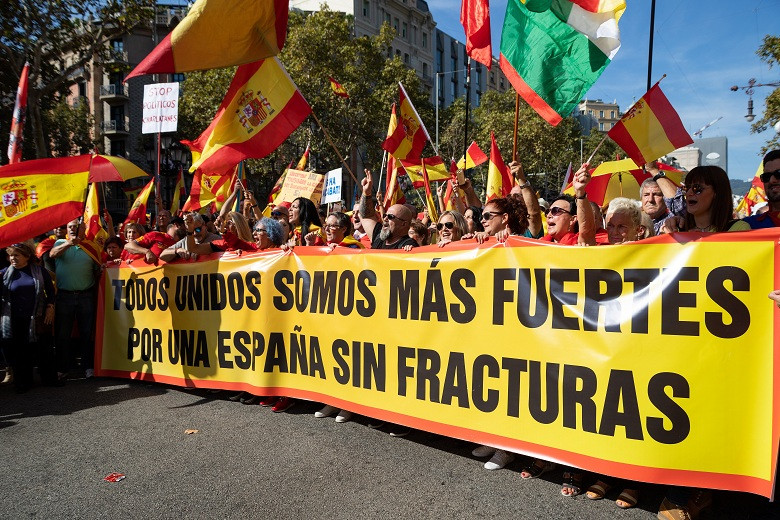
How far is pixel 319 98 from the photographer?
94.5 ft

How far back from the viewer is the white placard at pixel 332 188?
10148 mm

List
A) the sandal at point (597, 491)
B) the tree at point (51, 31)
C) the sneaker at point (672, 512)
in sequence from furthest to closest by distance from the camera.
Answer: the tree at point (51, 31) < the sandal at point (597, 491) < the sneaker at point (672, 512)

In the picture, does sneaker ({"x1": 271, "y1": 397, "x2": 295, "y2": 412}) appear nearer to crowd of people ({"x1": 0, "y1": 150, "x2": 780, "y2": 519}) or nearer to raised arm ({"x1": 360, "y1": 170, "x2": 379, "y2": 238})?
crowd of people ({"x1": 0, "y1": 150, "x2": 780, "y2": 519})

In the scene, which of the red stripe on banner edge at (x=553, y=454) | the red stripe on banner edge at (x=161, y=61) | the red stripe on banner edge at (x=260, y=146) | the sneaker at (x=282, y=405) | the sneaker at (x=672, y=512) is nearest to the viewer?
the red stripe on banner edge at (x=553, y=454)

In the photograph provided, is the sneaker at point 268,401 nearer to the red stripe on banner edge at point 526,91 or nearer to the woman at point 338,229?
the woman at point 338,229

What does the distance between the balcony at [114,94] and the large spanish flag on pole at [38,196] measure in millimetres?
48884

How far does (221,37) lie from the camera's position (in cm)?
483

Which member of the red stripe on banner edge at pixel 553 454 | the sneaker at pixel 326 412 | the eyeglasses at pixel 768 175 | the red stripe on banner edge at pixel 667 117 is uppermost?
the red stripe on banner edge at pixel 667 117

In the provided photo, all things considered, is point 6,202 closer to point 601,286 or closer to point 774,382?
point 601,286

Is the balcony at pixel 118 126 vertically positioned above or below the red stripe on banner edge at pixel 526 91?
above

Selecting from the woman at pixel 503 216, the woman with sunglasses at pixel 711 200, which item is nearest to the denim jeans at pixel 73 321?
the woman at pixel 503 216

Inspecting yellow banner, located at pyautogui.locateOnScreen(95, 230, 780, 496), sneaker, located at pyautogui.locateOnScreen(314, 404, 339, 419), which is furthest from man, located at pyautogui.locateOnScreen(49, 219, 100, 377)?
sneaker, located at pyautogui.locateOnScreen(314, 404, 339, 419)

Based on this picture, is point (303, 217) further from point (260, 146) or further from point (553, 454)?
point (553, 454)

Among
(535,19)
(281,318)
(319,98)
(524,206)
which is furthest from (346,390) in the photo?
(319,98)
